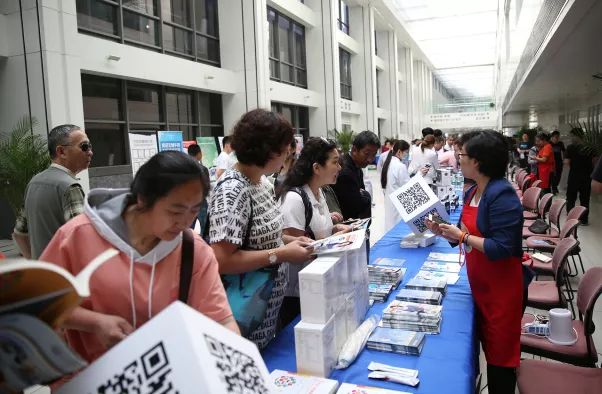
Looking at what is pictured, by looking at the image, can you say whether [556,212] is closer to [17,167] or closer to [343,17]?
[17,167]

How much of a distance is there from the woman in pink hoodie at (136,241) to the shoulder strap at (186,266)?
2 cm

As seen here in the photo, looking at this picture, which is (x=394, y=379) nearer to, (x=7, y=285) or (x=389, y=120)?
(x=7, y=285)


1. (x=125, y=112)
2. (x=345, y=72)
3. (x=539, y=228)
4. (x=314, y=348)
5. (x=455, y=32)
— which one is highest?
(x=455, y=32)

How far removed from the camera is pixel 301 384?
1366 mm

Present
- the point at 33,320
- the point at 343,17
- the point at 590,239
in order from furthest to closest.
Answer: the point at 343,17 → the point at 590,239 → the point at 33,320

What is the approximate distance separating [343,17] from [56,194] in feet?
56.2

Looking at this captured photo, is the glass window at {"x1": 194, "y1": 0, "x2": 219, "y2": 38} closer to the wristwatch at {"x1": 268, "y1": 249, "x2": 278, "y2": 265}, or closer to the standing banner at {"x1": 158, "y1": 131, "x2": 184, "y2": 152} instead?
the standing banner at {"x1": 158, "y1": 131, "x2": 184, "y2": 152}

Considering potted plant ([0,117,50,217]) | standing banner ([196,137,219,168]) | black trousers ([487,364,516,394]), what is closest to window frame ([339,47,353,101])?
standing banner ([196,137,219,168])

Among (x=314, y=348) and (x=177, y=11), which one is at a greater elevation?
(x=177, y=11)

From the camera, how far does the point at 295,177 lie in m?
2.24

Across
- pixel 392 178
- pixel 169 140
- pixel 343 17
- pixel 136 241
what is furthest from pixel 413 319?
pixel 343 17

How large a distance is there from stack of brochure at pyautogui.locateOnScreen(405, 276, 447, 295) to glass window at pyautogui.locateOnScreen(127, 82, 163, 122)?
651 centimetres

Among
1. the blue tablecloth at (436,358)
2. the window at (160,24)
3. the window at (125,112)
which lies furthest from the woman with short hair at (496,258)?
the window at (160,24)

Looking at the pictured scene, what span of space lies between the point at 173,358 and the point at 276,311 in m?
1.10
